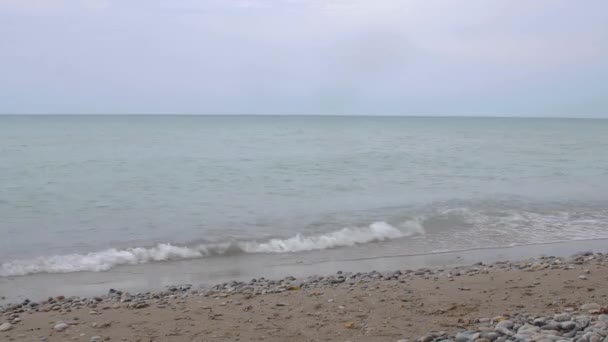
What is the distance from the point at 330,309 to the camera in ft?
22.9

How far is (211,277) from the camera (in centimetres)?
1010

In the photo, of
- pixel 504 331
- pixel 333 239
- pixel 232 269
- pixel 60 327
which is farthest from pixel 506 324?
pixel 333 239

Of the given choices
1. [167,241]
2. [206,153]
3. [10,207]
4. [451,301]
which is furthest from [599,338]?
[206,153]

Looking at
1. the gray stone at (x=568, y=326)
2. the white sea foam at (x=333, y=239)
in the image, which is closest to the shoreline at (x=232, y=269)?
the white sea foam at (x=333, y=239)

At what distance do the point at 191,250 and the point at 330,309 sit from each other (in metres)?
5.63

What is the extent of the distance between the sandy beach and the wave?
1.88 metres

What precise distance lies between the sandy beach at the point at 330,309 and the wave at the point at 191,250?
1.88 meters

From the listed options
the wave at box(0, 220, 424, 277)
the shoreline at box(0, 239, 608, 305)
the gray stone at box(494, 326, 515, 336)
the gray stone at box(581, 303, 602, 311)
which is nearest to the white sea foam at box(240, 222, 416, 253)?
the wave at box(0, 220, 424, 277)

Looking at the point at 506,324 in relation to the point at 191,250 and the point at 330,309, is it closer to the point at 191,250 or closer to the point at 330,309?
the point at 330,309

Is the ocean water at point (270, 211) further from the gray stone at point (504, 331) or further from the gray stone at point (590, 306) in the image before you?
the gray stone at point (504, 331)

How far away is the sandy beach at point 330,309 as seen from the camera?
6.12m

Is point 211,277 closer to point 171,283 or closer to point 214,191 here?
point 171,283

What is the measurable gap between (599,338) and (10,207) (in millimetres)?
15389

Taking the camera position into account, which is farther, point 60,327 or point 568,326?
point 60,327
